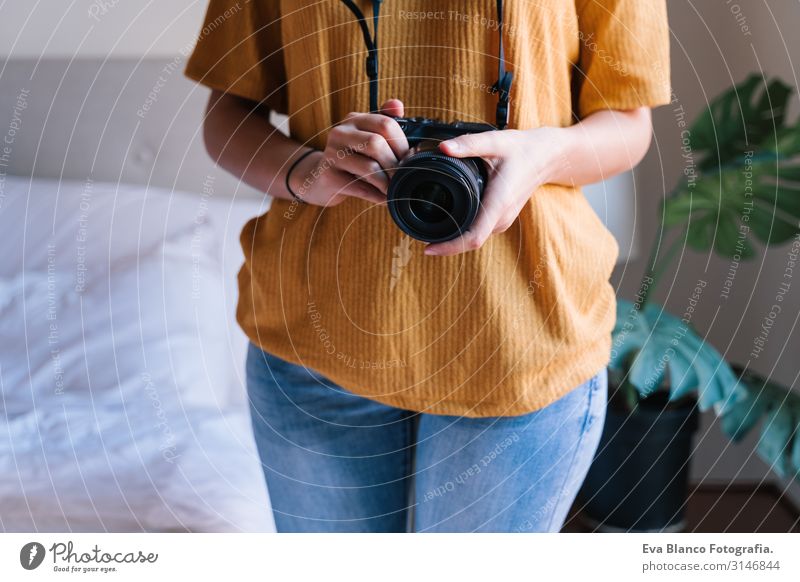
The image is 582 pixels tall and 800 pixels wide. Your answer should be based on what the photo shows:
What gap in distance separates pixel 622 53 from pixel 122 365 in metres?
0.60

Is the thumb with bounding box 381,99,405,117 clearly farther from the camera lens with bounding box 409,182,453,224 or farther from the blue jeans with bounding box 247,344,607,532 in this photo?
the blue jeans with bounding box 247,344,607,532

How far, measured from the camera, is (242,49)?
42cm

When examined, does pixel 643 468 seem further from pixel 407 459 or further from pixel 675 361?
pixel 407 459

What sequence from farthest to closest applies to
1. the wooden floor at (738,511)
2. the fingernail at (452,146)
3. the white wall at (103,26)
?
the wooden floor at (738,511), the white wall at (103,26), the fingernail at (452,146)

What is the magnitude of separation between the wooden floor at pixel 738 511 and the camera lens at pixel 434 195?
0.52 meters

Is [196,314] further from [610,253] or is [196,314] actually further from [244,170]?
[610,253]

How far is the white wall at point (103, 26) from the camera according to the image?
22.0 inches

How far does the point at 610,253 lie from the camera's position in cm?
40

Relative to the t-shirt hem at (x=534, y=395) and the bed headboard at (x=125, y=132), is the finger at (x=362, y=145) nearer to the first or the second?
the t-shirt hem at (x=534, y=395)

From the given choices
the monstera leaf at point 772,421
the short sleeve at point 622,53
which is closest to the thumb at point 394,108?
the short sleeve at point 622,53

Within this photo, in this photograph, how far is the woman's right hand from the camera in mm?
323

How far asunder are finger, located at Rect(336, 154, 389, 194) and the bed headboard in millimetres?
558

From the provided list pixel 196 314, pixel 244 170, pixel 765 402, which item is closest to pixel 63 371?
pixel 196 314

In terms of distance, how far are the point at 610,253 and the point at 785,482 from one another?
571mm
